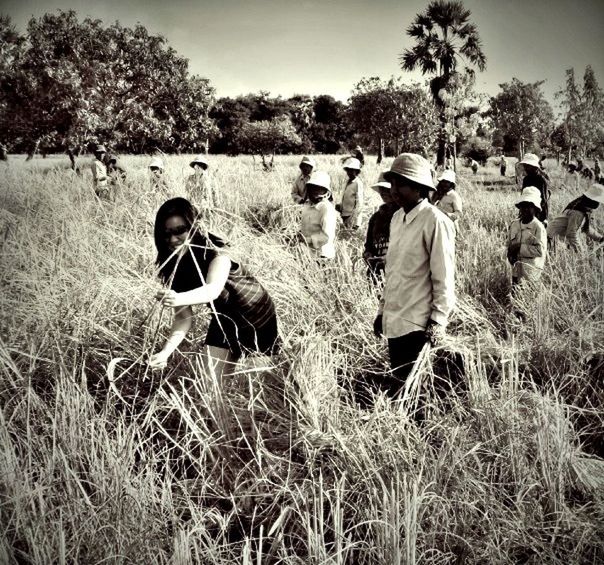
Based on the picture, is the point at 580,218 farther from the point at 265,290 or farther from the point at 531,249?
the point at 265,290

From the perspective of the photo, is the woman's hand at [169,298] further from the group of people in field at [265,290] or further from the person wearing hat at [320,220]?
the person wearing hat at [320,220]

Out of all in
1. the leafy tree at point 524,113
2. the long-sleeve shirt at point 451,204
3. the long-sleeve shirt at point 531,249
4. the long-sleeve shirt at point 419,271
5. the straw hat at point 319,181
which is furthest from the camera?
the leafy tree at point 524,113

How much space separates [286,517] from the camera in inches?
68.6

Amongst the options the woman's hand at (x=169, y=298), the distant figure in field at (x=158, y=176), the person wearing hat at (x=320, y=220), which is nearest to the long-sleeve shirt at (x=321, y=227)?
the person wearing hat at (x=320, y=220)

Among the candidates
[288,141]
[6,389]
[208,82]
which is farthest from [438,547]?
[288,141]

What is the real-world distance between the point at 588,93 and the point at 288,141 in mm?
13225

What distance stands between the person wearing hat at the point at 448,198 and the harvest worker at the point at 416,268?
329 cm

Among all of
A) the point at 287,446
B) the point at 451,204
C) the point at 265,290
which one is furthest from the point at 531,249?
the point at 287,446

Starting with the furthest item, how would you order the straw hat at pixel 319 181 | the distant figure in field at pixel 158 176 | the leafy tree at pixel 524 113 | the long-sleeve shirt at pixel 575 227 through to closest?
Answer: the leafy tree at pixel 524 113 < the distant figure in field at pixel 158 176 < the long-sleeve shirt at pixel 575 227 < the straw hat at pixel 319 181

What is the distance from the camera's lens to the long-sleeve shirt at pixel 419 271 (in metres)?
2.02

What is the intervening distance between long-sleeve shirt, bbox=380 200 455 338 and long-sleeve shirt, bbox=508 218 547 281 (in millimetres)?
1773

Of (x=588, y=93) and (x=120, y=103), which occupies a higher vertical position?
(x=588, y=93)

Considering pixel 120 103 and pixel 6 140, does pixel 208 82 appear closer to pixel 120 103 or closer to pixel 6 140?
pixel 120 103

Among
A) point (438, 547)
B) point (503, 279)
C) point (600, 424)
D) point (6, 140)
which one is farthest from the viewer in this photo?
point (6, 140)
